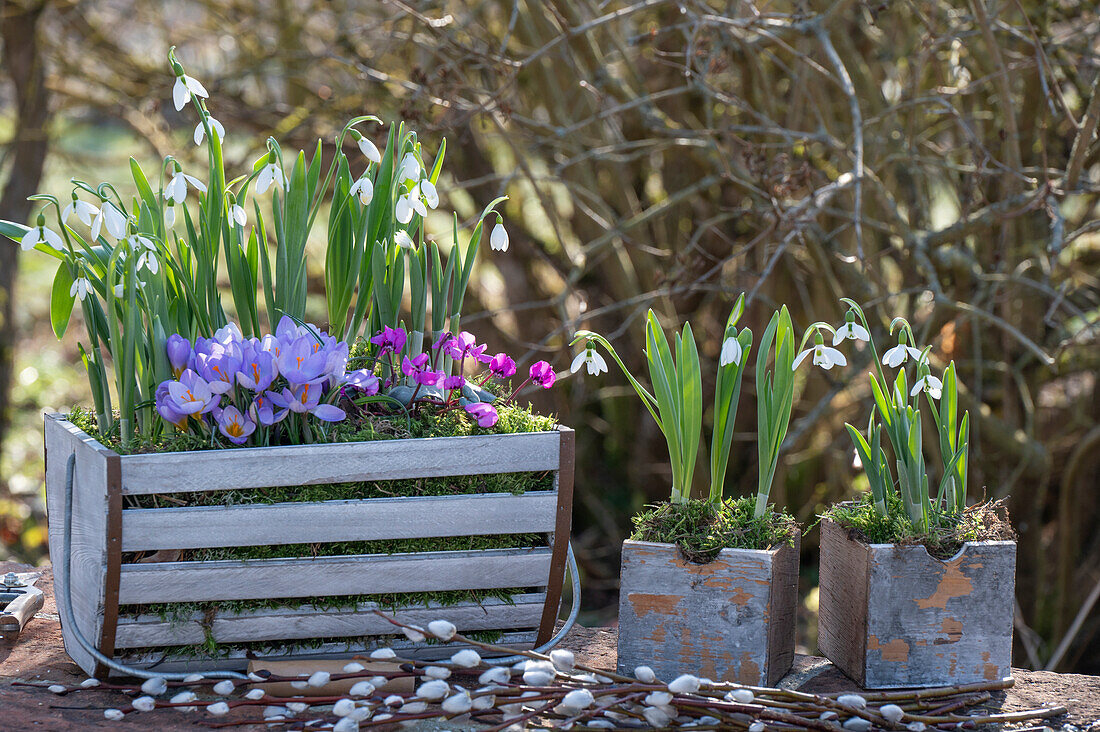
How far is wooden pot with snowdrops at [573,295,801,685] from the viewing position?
1.31m

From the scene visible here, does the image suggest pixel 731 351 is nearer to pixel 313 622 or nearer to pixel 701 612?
pixel 701 612

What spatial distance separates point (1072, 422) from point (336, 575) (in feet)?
8.54

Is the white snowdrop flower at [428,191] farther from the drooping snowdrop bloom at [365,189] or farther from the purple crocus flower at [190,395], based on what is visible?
the purple crocus flower at [190,395]

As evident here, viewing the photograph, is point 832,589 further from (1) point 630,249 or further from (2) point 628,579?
(1) point 630,249

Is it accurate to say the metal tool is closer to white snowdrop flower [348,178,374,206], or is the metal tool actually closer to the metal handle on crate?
the metal handle on crate

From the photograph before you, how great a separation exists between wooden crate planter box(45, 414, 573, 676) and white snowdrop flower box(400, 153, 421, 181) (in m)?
0.38

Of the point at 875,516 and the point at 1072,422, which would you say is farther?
the point at 1072,422

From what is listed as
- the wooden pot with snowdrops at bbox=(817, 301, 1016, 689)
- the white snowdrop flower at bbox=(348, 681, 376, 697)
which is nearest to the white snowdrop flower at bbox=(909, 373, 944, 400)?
the wooden pot with snowdrops at bbox=(817, 301, 1016, 689)

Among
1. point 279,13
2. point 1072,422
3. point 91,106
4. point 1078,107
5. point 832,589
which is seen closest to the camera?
point 832,589

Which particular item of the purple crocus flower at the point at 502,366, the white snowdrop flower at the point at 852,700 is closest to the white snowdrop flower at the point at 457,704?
the white snowdrop flower at the point at 852,700

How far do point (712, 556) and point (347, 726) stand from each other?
0.52 meters

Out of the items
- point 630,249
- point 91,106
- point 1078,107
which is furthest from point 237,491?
point 91,106

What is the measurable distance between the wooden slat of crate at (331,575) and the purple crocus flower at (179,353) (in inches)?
11.0

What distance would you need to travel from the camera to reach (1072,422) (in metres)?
3.08
